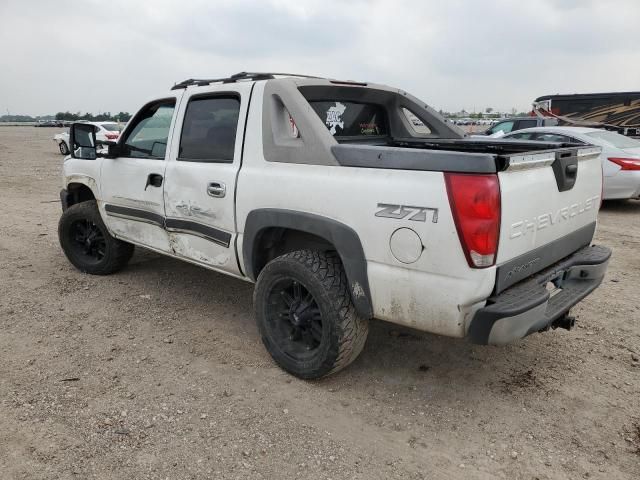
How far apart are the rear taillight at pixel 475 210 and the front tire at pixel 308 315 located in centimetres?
84

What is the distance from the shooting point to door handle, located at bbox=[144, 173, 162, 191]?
12.9ft

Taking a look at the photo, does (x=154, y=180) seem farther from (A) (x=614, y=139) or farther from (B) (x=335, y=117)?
(A) (x=614, y=139)

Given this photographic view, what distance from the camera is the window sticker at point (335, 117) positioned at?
147 inches

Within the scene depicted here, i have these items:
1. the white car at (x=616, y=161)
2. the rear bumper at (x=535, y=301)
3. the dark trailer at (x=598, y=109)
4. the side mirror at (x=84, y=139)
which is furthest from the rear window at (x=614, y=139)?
the dark trailer at (x=598, y=109)

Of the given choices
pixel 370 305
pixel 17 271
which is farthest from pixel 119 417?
pixel 17 271

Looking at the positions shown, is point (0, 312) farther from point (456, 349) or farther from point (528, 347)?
point (528, 347)

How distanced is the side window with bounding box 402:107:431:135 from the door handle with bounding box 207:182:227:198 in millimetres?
1788

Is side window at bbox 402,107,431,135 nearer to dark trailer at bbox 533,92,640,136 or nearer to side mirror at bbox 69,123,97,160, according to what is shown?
side mirror at bbox 69,123,97,160

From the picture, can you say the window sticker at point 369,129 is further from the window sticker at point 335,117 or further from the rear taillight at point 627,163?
the rear taillight at point 627,163

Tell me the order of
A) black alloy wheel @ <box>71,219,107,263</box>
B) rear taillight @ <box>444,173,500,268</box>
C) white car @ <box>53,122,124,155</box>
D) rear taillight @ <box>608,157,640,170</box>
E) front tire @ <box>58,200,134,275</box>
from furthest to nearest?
white car @ <box>53,122,124,155</box> → rear taillight @ <box>608,157,640,170</box> → black alloy wheel @ <box>71,219,107,263</box> → front tire @ <box>58,200,134,275</box> → rear taillight @ <box>444,173,500,268</box>

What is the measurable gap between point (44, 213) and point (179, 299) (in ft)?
16.8

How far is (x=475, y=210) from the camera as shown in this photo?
2.31 meters

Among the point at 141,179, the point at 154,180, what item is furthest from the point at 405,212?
the point at 141,179

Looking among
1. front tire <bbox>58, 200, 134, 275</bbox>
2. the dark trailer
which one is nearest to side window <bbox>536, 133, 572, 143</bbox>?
front tire <bbox>58, 200, 134, 275</bbox>
